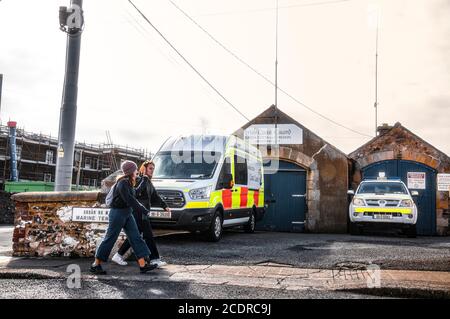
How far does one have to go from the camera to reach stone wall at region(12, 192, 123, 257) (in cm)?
730

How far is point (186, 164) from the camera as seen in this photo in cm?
1013

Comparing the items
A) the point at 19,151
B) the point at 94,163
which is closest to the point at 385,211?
the point at 19,151

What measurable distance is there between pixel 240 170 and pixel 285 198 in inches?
221

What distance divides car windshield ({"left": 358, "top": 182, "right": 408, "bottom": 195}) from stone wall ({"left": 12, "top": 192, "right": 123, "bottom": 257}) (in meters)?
9.04

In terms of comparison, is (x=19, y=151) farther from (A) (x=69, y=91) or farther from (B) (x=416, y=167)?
(A) (x=69, y=91)

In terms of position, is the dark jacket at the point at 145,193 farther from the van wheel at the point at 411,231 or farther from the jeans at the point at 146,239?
the van wheel at the point at 411,231

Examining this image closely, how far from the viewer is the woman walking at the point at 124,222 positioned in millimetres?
5895

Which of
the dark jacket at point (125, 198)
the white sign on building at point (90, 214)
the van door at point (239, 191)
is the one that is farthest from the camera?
the van door at point (239, 191)

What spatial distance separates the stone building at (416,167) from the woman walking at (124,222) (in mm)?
12335

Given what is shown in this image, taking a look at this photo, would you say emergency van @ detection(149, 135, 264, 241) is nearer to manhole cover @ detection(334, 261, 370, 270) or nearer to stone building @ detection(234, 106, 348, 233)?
manhole cover @ detection(334, 261, 370, 270)

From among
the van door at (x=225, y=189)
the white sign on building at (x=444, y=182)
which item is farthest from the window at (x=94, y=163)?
the van door at (x=225, y=189)

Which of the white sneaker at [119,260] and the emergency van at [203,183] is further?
the emergency van at [203,183]

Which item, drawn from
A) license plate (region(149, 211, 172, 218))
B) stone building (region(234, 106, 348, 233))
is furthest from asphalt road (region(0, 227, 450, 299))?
stone building (region(234, 106, 348, 233))
